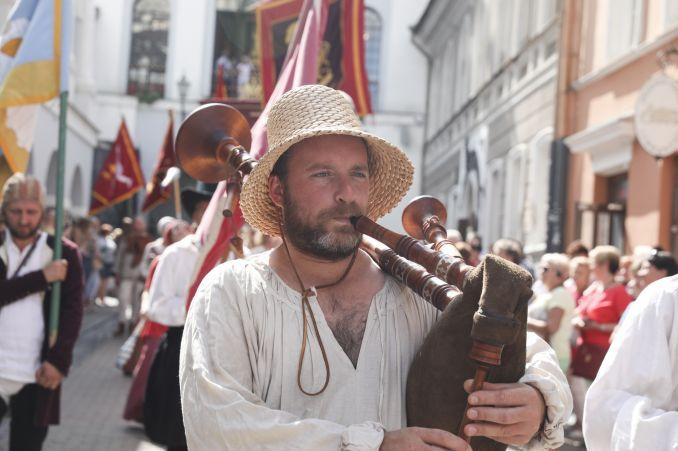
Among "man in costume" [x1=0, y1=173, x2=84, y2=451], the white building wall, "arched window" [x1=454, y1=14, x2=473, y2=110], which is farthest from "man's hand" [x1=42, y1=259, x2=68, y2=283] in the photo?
the white building wall

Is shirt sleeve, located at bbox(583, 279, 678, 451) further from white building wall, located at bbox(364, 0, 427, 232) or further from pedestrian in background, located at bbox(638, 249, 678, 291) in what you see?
white building wall, located at bbox(364, 0, 427, 232)

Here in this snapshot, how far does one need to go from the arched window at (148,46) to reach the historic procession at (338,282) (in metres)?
22.7

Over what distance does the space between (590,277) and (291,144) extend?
7.82 metres

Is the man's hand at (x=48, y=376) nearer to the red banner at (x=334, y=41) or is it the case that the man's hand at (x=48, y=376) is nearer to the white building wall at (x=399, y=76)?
the red banner at (x=334, y=41)

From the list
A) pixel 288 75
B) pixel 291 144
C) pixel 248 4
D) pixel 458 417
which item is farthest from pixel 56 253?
pixel 248 4

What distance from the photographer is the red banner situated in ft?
33.2

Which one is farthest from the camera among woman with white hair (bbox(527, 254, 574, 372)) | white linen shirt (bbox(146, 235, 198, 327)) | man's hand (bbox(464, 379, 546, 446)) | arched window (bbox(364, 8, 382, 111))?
arched window (bbox(364, 8, 382, 111))

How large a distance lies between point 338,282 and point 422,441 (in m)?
0.65

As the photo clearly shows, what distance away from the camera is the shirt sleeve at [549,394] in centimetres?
277

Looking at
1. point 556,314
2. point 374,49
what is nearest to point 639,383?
point 556,314

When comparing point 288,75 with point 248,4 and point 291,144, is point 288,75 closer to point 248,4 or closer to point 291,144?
point 291,144

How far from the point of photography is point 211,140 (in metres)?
4.05

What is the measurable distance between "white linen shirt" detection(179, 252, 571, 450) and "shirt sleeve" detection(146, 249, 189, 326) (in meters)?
4.27

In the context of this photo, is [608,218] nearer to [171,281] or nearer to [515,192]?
[515,192]
